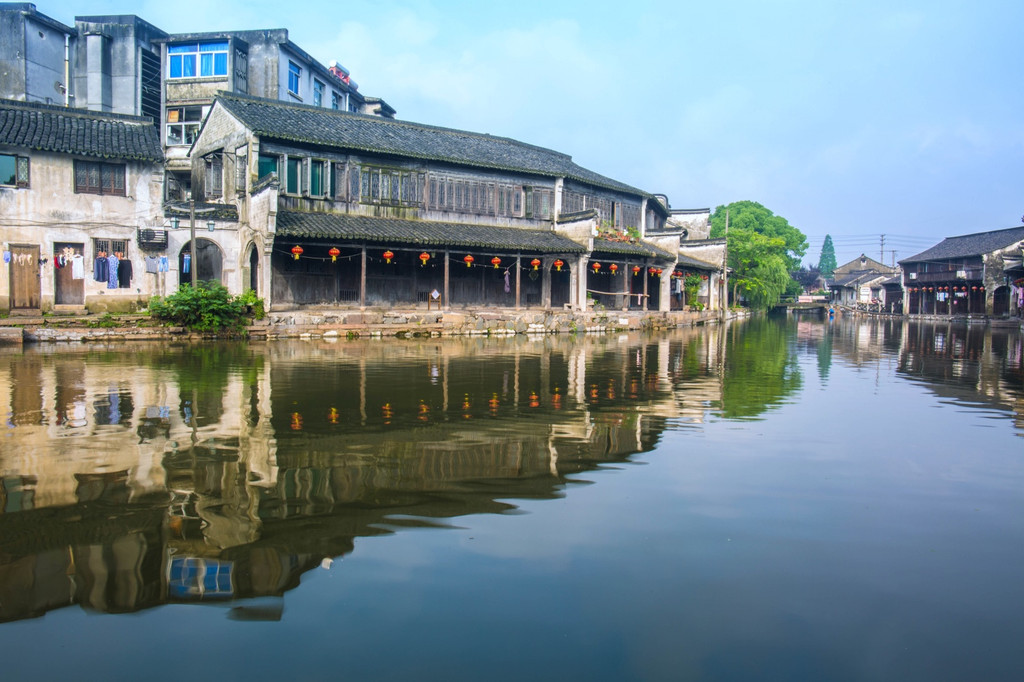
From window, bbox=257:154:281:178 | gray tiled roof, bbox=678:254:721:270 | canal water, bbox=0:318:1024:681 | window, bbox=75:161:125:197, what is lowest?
canal water, bbox=0:318:1024:681

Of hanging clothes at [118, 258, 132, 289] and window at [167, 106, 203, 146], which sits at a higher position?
window at [167, 106, 203, 146]

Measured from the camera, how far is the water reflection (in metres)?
4.54

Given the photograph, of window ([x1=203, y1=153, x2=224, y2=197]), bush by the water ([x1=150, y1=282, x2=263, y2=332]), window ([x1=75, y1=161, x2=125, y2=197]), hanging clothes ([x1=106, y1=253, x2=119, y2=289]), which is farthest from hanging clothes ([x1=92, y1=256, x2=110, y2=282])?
window ([x1=203, y1=153, x2=224, y2=197])

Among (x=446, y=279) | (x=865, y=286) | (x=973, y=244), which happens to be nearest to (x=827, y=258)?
(x=865, y=286)

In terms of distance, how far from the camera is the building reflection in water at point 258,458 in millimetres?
4488

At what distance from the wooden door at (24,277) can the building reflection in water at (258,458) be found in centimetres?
893

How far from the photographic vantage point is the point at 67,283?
74.7 ft

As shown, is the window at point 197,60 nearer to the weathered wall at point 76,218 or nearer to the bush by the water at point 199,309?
the weathered wall at point 76,218

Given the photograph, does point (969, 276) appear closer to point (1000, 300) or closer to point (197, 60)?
point (1000, 300)

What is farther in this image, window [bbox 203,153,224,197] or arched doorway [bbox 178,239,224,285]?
arched doorway [bbox 178,239,224,285]

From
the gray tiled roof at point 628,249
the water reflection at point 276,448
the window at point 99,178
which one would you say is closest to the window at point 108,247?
the window at point 99,178

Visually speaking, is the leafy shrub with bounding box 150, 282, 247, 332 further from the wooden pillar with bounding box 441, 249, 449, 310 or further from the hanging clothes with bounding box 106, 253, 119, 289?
the wooden pillar with bounding box 441, 249, 449, 310

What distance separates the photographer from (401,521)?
5.32 m

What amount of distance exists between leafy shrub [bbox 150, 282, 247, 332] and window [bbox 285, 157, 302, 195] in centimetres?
523
